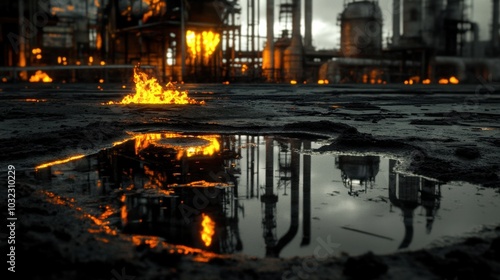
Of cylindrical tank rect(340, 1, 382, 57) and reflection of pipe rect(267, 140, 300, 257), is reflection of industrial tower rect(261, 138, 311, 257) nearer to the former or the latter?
reflection of pipe rect(267, 140, 300, 257)

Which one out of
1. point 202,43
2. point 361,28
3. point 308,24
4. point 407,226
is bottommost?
point 407,226

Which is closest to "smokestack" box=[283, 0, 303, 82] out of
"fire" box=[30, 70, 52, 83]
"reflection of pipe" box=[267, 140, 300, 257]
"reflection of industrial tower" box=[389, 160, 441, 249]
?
"fire" box=[30, 70, 52, 83]

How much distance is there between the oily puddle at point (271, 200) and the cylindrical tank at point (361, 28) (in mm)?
39468

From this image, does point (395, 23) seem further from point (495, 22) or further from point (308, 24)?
point (308, 24)

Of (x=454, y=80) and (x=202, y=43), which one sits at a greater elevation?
(x=202, y=43)

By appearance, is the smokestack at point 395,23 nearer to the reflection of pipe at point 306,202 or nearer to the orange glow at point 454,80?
the orange glow at point 454,80

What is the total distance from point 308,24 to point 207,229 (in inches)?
1915

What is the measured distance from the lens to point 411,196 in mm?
2846

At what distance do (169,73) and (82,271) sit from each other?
32142 mm

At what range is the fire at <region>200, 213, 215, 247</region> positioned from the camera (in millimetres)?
2084

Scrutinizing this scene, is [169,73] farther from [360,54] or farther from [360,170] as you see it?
[360,170]

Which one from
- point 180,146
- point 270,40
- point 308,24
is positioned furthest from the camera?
point 308,24

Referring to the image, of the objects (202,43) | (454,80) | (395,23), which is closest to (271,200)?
(202,43)

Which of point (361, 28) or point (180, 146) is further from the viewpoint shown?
point (361, 28)
